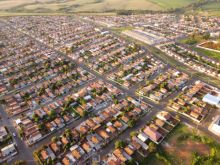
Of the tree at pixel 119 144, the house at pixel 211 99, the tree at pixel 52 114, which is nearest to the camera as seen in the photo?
the tree at pixel 119 144

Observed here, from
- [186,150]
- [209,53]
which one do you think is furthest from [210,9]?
[186,150]

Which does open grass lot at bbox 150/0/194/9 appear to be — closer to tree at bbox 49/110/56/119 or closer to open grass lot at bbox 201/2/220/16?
open grass lot at bbox 201/2/220/16

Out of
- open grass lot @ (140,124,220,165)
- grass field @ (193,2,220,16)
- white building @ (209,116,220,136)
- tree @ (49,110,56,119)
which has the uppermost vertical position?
grass field @ (193,2,220,16)

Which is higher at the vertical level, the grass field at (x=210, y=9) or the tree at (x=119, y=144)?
the grass field at (x=210, y=9)

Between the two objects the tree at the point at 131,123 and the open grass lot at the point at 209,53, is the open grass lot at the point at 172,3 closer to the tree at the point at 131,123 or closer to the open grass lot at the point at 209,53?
the open grass lot at the point at 209,53

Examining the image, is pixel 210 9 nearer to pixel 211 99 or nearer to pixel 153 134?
pixel 211 99

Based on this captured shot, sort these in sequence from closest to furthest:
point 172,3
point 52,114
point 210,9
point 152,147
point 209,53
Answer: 1. point 152,147
2. point 52,114
3. point 209,53
4. point 210,9
5. point 172,3

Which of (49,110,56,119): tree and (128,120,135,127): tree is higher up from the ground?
(49,110,56,119): tree

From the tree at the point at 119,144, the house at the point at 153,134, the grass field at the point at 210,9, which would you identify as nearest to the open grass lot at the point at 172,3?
the grass field at the point at 210,9

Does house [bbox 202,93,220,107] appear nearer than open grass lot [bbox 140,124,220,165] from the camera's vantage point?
No

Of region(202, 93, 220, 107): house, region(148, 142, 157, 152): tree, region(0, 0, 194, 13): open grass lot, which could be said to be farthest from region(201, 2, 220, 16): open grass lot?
region(148, 142, 157, 152): tree
